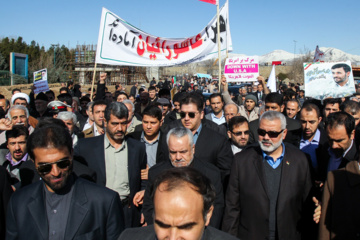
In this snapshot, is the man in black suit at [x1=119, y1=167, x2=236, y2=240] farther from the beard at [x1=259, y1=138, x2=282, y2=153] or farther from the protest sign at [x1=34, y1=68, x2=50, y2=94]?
the protest sign at [x1=34, y1=68, x2=50, y2=94]

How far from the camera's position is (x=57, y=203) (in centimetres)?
227

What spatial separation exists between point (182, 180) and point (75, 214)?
0.94 meters

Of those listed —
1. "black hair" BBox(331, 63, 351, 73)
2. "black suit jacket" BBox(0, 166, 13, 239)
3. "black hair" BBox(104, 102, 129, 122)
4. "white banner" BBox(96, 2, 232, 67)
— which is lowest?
"black suit jacket" BBox(0, 166, 13, 239)

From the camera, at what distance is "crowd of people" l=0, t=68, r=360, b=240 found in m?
1.82

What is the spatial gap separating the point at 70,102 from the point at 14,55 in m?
21.1

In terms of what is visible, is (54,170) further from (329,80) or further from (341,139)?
(329,80)

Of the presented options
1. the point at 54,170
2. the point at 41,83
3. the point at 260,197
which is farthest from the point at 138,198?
the point at 41,83

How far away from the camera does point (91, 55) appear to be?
30234 mm

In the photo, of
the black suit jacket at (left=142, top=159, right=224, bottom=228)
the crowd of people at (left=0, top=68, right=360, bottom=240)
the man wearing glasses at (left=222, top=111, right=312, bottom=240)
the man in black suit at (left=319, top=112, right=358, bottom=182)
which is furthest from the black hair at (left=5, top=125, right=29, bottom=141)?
the man in black suit at (left=319, top=112, right=358, bottom=182)

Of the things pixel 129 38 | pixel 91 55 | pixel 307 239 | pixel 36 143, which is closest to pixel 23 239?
pixel 36 143

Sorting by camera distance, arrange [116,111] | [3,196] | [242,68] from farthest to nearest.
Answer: [242,68] → [116,111] → [3,196]

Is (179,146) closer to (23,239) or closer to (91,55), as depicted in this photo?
(23,239)

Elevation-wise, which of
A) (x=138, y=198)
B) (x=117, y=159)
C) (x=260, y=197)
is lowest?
(x=138, y=198)

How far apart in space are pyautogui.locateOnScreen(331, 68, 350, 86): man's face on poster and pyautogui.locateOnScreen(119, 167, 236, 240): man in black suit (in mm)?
6838
